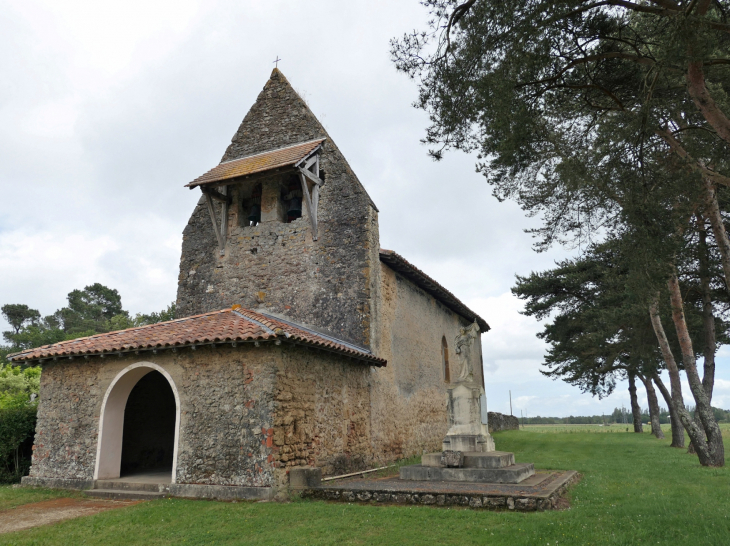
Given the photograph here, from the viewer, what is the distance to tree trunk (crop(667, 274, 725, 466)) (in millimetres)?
13180

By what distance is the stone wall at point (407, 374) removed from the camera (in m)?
13.3

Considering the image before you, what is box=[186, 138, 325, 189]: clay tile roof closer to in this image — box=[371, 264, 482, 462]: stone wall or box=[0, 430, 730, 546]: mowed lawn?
box=[371, 264, 482, 462]: stone wall

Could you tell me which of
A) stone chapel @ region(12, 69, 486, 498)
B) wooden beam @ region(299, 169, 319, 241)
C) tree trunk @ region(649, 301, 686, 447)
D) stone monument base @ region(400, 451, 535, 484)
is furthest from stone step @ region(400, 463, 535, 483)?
tree trunk @ region(649, 301, 686, 447)

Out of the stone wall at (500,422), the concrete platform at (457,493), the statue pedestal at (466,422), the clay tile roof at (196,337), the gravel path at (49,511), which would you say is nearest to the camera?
the concrete platform at (457,493)

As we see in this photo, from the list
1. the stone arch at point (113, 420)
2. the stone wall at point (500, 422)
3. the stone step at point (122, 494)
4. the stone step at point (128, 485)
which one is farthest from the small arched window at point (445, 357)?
the stone step at point (122, 494)

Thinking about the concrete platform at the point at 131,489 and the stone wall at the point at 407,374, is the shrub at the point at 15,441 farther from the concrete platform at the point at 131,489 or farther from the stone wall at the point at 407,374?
the stone wall at the point at 407,374

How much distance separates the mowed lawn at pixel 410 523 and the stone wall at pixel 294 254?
5.65 m

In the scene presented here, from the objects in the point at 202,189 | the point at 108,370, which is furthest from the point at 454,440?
the point at 202,189

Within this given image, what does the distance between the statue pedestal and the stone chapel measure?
37cm

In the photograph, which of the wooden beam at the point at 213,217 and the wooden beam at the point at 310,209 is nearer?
the wooden beam at the point at 310,209

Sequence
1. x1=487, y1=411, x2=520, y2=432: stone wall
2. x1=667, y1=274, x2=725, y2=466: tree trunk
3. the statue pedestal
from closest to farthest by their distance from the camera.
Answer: the statue pedestal
x1=667, y1=274, x2=725, y2=466: tree trunk
x1=487, y1=411, x2=520, y2=432: stone wall

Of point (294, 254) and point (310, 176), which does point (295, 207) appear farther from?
point (294, 254)

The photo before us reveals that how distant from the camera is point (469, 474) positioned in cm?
958

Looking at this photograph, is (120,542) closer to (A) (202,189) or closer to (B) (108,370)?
(B) (108,370)
